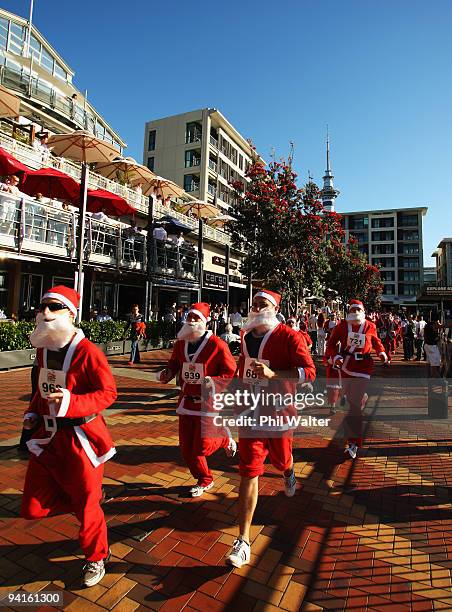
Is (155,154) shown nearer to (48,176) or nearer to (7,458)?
(48,176)

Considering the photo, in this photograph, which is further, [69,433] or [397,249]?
[397,249]

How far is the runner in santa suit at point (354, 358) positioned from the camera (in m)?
4.74

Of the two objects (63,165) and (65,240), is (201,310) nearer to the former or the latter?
(65,240)

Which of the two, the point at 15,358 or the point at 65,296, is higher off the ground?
the point at 65,296

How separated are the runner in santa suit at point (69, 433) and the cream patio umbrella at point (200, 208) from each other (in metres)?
20.2

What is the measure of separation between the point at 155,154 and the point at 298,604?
44224 millimetres

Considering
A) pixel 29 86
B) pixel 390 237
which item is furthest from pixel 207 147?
pixel 390 237

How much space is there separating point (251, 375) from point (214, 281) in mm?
18947

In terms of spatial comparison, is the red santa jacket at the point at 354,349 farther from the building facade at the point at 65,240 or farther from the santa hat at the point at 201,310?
the building facade at the point at 65,240

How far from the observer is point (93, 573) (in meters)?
2.39

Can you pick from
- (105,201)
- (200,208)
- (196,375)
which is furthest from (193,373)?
(200,208)

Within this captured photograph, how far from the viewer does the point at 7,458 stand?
423 centimetres

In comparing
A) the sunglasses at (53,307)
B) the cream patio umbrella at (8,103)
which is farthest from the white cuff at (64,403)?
the cream patio umbrella at (8,103)

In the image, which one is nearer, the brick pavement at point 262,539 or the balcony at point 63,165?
the brick pavement at point 262,539
